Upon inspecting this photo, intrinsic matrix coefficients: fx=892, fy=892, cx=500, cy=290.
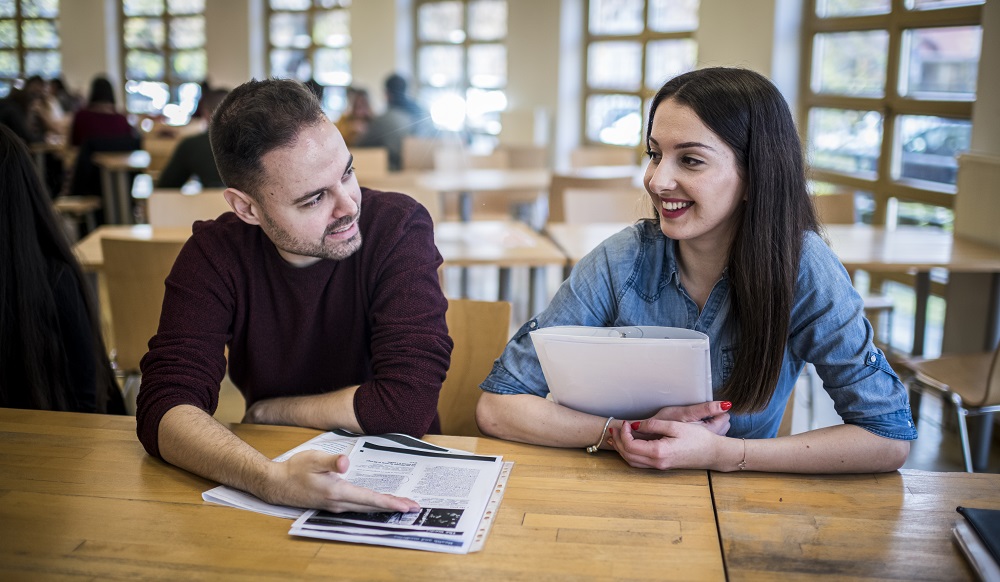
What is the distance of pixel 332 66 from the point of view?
10781 mm

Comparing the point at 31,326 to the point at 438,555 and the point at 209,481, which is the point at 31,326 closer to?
the point at 209,481

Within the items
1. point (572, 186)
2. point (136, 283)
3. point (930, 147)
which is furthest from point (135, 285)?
point (930, 147)

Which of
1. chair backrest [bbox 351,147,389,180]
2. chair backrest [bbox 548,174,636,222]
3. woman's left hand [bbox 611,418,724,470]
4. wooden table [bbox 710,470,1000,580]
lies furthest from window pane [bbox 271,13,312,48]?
wooden table [bbox 710,470,1000,580]

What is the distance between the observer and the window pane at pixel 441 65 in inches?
379

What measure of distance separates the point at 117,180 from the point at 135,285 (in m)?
5.02

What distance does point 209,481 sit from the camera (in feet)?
4.49

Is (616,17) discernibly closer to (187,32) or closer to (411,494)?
(187,32)

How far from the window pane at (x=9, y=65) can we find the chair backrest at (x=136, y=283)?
11.8 metres

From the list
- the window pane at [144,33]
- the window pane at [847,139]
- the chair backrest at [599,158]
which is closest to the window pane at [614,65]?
the chair backrest at [599,158]

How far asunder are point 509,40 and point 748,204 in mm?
7657

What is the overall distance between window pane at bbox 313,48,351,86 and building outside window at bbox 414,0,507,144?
1.20 meters

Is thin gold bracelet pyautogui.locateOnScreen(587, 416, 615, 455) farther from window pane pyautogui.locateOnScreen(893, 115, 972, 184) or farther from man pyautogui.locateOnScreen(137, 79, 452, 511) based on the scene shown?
window pane pyautogui.locateOnScreen(893, 115, 972, 184)

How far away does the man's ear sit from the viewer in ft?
5.30

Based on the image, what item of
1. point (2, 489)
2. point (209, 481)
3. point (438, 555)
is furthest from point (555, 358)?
point (2, 489)
